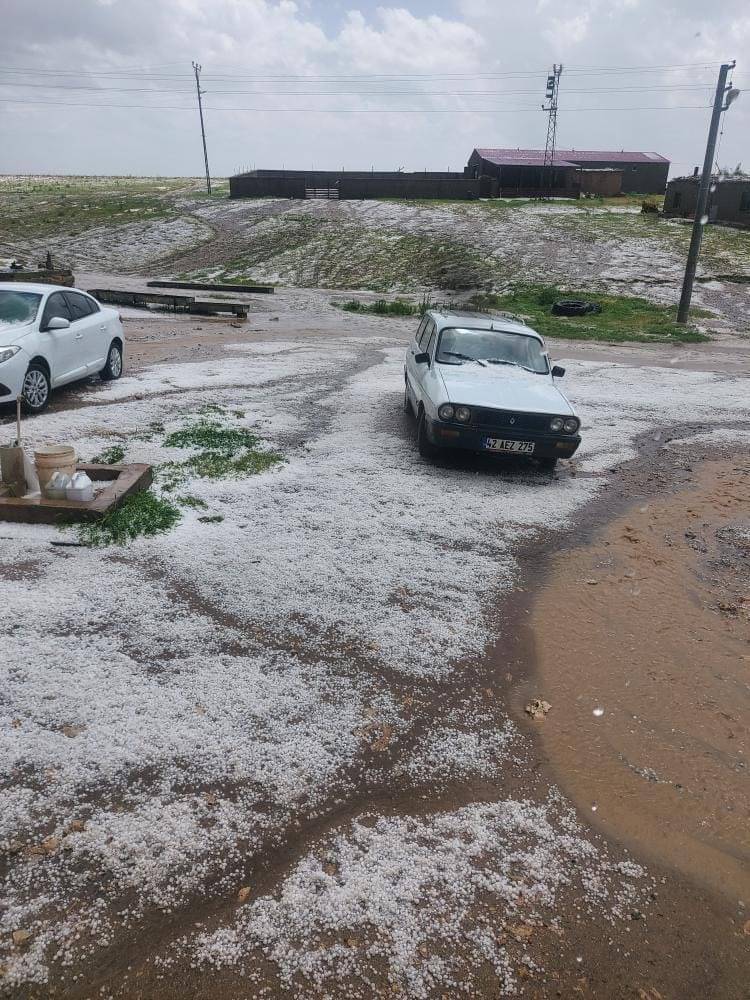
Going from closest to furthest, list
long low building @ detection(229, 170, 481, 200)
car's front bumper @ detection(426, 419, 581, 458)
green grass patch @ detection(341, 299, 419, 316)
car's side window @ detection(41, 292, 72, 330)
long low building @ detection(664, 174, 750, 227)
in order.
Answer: car's front bumper @ detection(426, 419, 581, 458) < car's side window @ detection(41, 292, 72, 330) < green grass patch @ detection(341, 299, 419, 316) < long low building @ detection(664, 174, 750, 227) < long low building @ detection(229, 170, 481, 200)

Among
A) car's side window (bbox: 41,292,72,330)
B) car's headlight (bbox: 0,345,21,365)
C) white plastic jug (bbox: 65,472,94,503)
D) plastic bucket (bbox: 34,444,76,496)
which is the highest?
car's side window (bbox: 41,292,72,330)

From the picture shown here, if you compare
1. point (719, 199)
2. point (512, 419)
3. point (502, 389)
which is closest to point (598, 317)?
point (502, 389)

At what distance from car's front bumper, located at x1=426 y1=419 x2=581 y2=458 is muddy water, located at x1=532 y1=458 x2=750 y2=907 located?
1203 millimetres

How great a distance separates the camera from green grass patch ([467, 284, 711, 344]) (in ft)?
64.7

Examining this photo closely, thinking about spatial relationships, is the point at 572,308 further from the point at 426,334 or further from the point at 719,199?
the point at 719,199

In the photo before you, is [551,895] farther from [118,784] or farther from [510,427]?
[510,427]

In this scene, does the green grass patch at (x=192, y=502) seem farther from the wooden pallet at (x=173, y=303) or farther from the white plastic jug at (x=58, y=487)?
the wooden pallet at (x=173, y=303)

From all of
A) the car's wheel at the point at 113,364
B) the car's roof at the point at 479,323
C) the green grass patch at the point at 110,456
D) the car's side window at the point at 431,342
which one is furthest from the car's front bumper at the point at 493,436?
the car's wheel at the point at 113,364

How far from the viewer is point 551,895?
2943 millimetres

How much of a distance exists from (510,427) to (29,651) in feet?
16.9

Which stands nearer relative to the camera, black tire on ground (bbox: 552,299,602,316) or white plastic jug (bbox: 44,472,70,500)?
white plastic jug (bbox: 44,472,70,500)

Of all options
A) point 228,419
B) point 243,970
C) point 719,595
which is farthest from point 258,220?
point 243,970

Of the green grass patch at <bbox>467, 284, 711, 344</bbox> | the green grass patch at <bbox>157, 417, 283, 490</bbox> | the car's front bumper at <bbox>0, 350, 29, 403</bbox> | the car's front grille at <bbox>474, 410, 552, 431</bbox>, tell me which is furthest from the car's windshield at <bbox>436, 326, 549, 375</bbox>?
the green grass patch at <bbox>467, 284, 711, 344</bbox>

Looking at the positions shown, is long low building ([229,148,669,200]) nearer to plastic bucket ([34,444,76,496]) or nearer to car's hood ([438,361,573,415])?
car's hood ([438,361,573,415])
